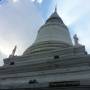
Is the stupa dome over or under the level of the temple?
over

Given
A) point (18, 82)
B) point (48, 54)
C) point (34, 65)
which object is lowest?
point (18, 82)

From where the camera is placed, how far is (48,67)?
62.3 ft

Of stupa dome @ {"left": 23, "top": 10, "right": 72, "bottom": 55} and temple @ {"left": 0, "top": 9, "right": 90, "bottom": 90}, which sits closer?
temple @ {"left": 0, "top": 9, "right": 90, "bottom": 90}

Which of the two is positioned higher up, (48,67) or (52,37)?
(52,37)

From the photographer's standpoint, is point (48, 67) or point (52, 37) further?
point (52, 37)

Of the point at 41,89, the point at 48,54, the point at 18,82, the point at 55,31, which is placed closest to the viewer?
the point at 41,89

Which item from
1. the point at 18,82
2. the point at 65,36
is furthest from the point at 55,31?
the point at 18,82

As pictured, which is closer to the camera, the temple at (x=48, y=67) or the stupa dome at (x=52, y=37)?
the temple at (x=48, y=67)

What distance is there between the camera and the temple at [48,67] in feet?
54.4

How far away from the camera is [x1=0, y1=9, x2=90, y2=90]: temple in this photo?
54.4 ft

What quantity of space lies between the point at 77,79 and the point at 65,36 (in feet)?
39.2

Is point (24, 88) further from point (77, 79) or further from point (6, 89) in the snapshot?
point (77, 79)

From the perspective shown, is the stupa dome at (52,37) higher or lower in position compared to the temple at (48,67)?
higher

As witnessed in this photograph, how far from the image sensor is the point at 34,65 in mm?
19828
